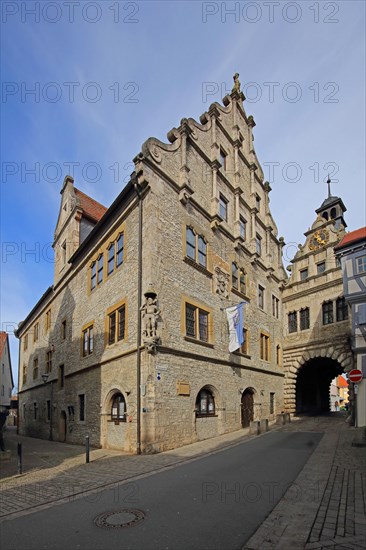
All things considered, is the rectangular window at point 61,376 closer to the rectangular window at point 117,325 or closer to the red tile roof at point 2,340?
the rectangular window at point 117,325

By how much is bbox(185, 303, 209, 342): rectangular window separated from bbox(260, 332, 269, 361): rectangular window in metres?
8.71

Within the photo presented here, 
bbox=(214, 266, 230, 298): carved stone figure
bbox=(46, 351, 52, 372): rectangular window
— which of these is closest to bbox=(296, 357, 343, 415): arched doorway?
bbox=(214, 266, 230, 298): carved stone figure

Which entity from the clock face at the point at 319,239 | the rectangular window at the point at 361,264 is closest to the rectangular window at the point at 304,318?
the clock face at the point at 319,239

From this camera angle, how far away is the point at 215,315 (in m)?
20.2

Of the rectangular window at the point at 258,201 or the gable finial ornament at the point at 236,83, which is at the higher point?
the gable finial ornament at the point at 236,83

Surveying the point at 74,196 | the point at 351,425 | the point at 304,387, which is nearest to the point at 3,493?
the point at 351,425

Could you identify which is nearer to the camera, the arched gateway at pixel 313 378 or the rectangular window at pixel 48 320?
the arched gateway at pixel 313 378

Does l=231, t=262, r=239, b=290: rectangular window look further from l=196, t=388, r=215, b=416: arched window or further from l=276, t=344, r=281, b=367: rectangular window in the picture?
l=276, t=344, r=281, b=367: rectangular window

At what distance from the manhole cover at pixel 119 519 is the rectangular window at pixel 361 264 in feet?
67.8

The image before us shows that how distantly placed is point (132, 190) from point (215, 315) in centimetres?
745

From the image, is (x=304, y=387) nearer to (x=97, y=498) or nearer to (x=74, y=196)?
(x=74, y=196)

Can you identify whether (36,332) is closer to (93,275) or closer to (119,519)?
(93,275)

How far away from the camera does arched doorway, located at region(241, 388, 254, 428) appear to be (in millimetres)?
22447

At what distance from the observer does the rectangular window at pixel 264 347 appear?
26708 mm
